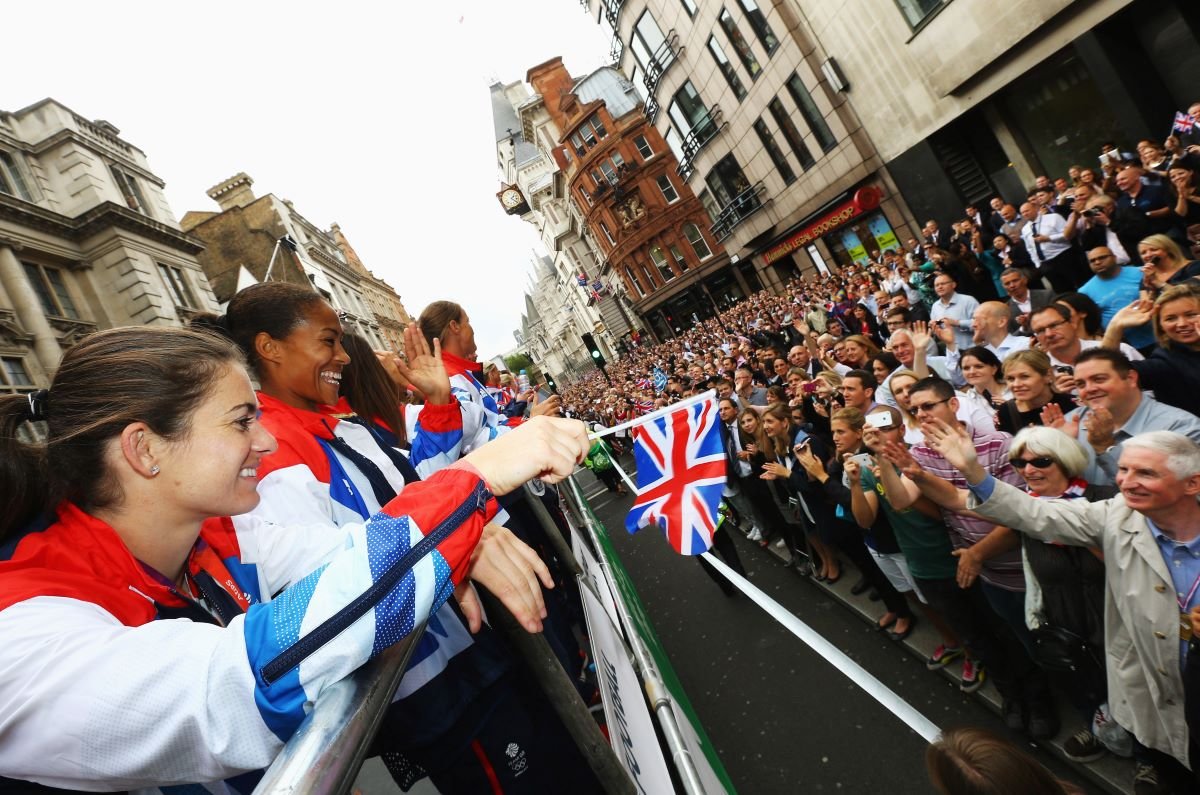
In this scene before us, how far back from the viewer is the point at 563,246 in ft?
239

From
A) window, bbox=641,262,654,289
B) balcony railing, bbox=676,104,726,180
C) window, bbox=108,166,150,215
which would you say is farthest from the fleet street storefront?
window, bbox=108,166,150,215

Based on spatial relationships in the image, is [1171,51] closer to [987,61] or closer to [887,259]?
[987,61]

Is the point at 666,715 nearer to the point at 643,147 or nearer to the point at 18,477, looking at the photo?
the point at 18,477

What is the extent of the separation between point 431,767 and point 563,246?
73.8 meters

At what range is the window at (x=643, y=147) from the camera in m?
49.0

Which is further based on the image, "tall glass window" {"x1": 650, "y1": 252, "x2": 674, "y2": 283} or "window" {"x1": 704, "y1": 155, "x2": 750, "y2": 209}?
"tall glass window" {"x1": 650, "y1": 252, "x2": 674, "y2": 283}

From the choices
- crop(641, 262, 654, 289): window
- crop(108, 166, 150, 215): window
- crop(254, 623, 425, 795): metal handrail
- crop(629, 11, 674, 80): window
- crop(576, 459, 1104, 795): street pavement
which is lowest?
crop(576, 459, 1104, 795): street pavement

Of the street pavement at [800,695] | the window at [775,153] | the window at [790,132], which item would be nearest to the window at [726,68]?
the window at [775,153]

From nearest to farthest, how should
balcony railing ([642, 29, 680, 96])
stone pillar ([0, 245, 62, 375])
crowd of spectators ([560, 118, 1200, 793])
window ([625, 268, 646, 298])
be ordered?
crowd of spectators ([560, 118, 1200, 793])
stone pillar ([0, 245, 62, 375])
balcony railing ([642, 29, 680, 96])
window ([625, 268, 646, 298])

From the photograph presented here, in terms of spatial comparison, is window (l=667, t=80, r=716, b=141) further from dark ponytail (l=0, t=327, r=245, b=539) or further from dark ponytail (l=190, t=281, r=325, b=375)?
dark ponytail (l=0, t=327, r=245, b=539)

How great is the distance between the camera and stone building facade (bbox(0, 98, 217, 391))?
15.6 m

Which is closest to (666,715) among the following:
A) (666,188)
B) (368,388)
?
(368,388)

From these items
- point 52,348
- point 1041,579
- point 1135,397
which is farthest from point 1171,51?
point 52,348

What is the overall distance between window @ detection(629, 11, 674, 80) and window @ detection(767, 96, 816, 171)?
23.8 ft
